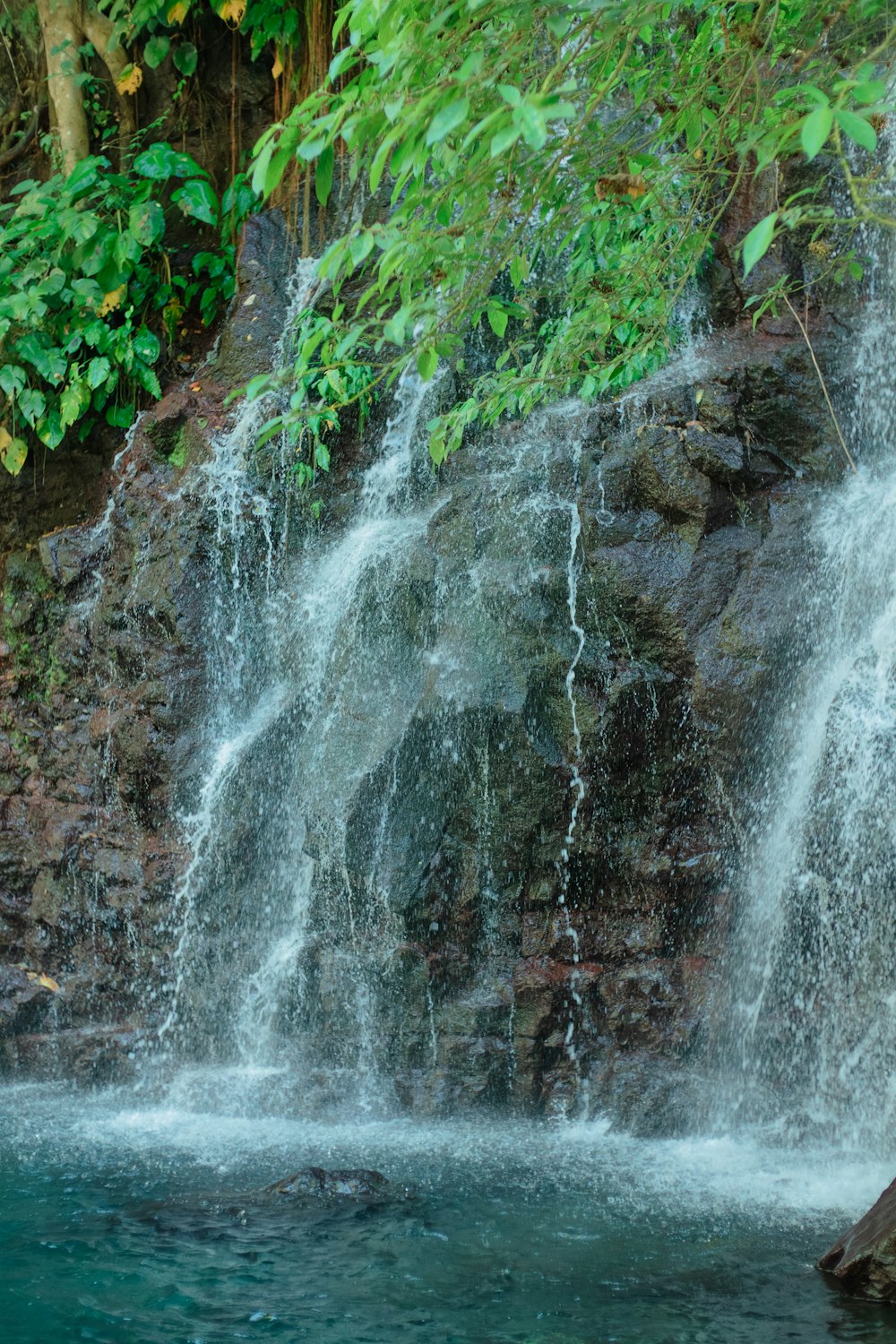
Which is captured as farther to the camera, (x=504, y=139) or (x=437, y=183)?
(x=437, y=183)

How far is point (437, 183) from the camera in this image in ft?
24.1

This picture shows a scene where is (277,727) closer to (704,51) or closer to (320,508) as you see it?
(320,508)

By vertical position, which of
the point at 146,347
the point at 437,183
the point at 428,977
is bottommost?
the point at 428,977

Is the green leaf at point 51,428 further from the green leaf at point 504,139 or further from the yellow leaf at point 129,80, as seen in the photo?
the green leaf at point 504,139

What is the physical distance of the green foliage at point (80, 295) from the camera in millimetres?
8031

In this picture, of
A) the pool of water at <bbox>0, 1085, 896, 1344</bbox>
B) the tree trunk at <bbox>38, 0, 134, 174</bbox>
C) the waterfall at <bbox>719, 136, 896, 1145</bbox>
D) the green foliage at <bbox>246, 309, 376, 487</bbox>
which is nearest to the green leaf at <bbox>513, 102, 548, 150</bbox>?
the green foliage at <bbox>246, 309, 376, 487</bbox>

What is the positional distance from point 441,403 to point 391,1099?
405cm

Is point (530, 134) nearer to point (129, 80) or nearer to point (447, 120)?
point (447, 120)

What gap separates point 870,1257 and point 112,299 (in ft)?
23.8

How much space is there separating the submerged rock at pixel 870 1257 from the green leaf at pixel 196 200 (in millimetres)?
7148

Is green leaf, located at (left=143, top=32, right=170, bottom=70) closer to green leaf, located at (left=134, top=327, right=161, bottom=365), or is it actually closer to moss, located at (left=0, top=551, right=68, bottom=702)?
green leaf, located at (left=134, top=327, right=161, bottom=365)

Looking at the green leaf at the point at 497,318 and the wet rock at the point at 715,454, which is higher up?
the wet rock at the point at 715,454

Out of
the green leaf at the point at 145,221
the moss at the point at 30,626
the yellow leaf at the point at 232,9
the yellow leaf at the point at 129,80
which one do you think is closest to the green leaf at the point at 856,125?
the moss at the point at 30,626

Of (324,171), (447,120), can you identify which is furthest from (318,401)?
(447,120)
